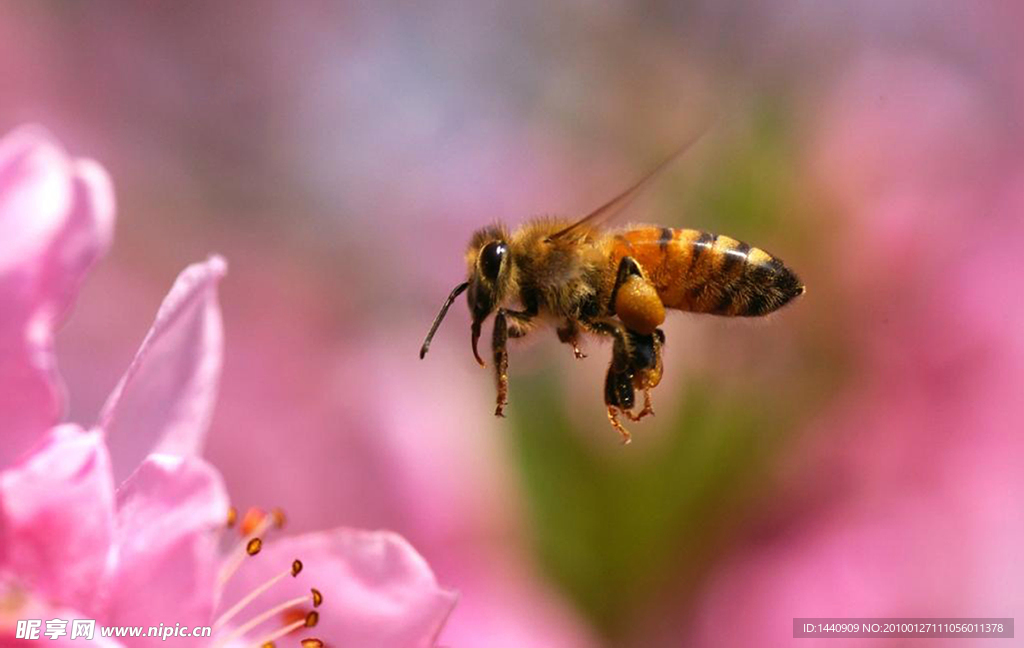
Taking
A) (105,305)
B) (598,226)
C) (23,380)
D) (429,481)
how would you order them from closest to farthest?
1. (23,380)
2. (598,226)
3. (429,481)
4. (105,305)

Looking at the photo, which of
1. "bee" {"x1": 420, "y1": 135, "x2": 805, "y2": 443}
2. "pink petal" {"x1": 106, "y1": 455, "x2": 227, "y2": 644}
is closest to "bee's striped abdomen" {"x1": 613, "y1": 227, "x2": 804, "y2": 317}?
"bee" {"x1": 420, "y1": 135, "x2": 805, "y2": 443}

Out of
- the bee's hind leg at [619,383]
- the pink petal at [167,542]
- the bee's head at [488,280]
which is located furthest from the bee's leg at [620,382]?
the pink petal at [167,542]

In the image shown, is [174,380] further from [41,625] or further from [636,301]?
[636,301]

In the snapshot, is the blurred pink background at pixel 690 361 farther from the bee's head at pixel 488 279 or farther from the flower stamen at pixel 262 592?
the flower stamen at pixel 262 592

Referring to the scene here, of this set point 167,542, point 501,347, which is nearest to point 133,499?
point 167,542

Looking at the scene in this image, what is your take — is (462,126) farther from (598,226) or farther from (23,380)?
(23,380)

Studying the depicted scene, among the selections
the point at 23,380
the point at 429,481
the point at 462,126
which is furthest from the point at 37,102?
the point at 23,380
